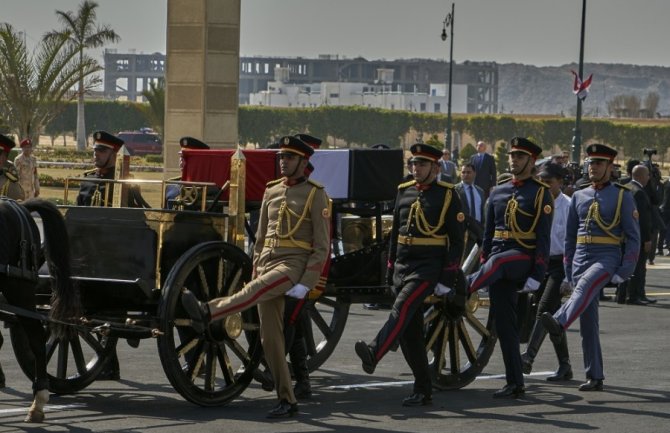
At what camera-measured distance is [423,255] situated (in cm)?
1040

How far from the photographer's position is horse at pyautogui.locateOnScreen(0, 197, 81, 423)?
30.9ft

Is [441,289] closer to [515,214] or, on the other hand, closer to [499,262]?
[499,262]

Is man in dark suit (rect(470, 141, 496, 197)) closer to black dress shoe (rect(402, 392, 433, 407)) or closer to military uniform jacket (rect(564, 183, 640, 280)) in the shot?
military uniform jacket (rect(564, 183, 640, 280))

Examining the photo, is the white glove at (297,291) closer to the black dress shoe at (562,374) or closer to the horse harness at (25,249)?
the horse harness at (25,249)

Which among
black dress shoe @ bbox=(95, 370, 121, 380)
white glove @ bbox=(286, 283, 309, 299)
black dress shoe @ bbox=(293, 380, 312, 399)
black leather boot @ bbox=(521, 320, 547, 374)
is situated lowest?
black dress shoe @ bbox=(95, 370, 121, 380)

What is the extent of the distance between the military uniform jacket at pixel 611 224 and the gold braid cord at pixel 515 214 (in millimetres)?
650

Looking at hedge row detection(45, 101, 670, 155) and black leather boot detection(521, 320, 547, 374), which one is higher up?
hedge row detection(45, 101, 670, 155)

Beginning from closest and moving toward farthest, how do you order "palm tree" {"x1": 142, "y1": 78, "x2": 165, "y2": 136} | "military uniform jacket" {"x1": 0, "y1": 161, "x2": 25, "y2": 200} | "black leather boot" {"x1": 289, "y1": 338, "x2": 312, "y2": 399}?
"black leather boot" {"x1": 289, "y1": 338, "x2": 312, "y2": 399}
"military uniform jacket" {"x1": 0, "y1": 161, "x2": 25, "y2": 200}
"palm tree" {"x1": 142, "y1": 78, "x2": 165, "y2": 136}

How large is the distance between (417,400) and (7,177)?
11.4 feet

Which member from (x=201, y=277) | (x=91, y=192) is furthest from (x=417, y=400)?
(x=91, y=192)

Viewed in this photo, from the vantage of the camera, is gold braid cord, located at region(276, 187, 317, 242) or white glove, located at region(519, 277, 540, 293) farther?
white glove, located at region(519, 277, 540, 293)

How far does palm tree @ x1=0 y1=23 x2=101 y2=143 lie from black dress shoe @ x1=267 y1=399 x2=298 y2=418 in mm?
33553

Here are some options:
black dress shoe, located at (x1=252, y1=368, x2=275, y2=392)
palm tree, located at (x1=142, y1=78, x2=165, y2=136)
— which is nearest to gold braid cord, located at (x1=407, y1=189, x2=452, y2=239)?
black dress shoe, located at (x1=252, y1=368, x2=275, y2=392)

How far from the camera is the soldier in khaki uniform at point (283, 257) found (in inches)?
383
